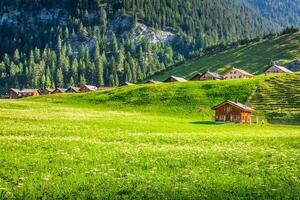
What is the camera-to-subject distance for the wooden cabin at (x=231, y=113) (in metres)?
87.8

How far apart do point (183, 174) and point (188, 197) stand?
3537 mm

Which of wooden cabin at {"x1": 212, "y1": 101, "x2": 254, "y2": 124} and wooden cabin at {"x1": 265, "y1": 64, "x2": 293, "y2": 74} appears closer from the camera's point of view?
wooden cabin at {"x1": 212, "y1": 101, "x2": 254, "y2": 124}

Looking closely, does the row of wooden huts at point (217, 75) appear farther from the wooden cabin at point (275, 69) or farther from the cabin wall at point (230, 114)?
the cabin wall at point (230, 114)

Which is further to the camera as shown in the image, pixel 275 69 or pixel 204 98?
pixel 275 69

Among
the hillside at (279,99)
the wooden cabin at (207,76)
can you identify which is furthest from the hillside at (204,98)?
the wooden cabin at (207,76)

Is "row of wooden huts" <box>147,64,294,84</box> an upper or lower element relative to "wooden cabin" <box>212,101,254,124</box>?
upper

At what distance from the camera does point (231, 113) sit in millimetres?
88938


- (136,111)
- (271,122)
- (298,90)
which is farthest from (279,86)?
(136,111)

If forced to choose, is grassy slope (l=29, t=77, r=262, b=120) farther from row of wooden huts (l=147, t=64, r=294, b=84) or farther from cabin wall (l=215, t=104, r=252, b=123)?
row of wooden huts (l=147, t=64, r=294, b=84)

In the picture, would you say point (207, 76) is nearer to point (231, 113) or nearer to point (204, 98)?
point (204, 98)

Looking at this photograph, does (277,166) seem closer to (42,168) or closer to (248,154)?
(248,154)

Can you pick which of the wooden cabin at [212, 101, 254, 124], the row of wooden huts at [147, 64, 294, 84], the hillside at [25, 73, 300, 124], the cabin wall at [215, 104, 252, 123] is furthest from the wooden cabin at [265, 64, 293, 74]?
the cabin wall at [215, 104, 252, 123]

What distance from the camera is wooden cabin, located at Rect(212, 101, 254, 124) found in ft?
288

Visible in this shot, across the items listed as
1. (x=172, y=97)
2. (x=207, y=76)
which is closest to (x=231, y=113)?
(x=172, y=97)
